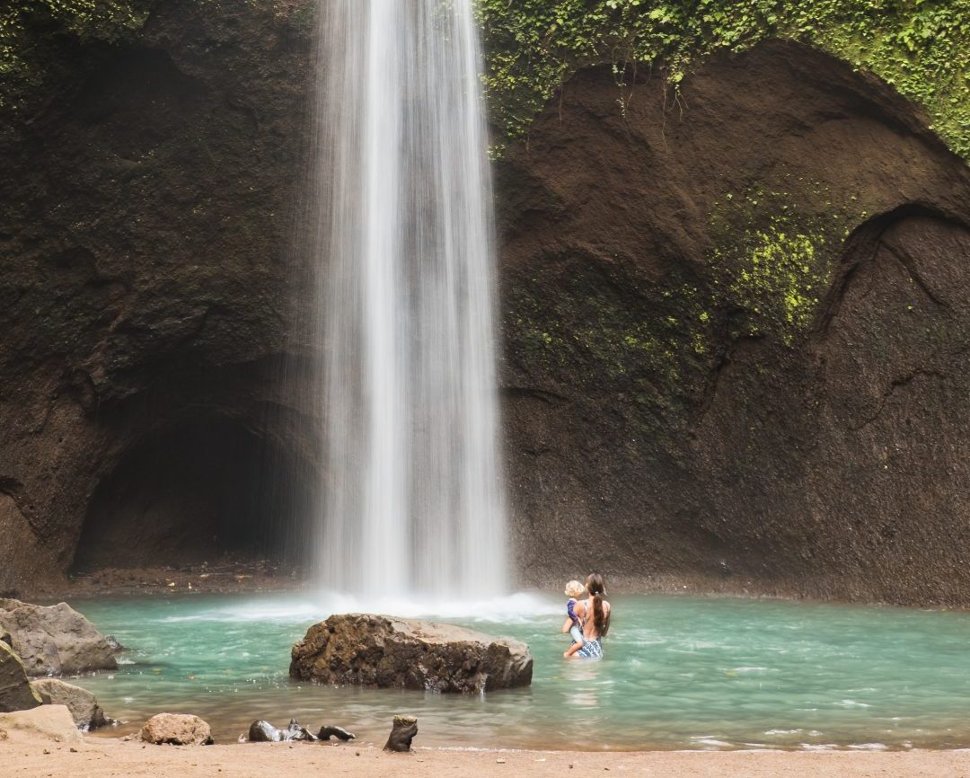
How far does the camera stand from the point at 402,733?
687 cm

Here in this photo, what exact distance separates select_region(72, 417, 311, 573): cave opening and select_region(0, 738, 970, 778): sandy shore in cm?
1339

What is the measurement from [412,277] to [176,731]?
12091mm

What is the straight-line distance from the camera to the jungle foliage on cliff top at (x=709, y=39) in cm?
1552

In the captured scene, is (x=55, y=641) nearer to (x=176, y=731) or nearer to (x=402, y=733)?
(x=176, y=731)

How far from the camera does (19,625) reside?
10.8 m

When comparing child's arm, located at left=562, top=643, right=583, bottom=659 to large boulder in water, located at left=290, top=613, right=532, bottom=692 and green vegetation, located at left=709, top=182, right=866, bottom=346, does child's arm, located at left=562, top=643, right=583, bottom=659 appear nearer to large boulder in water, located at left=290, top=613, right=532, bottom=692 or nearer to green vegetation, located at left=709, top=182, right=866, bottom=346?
large boulder in water, located at left=290, top=613, right=532, bottom=692

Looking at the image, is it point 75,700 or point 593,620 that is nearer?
point 75,700

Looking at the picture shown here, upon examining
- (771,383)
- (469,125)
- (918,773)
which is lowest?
(918,773)

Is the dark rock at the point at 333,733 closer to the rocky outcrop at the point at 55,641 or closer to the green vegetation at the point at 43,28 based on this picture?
the rocky outcrop at the point at 55,641

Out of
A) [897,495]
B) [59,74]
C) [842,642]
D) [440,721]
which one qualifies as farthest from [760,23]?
[440,721]

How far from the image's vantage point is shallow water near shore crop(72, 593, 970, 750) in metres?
7.77

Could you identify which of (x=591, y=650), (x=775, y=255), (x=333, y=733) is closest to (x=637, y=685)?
(x=591, y=650)

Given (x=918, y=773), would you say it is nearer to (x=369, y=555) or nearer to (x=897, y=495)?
(x=897, y=495)

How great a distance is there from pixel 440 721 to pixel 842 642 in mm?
5738
